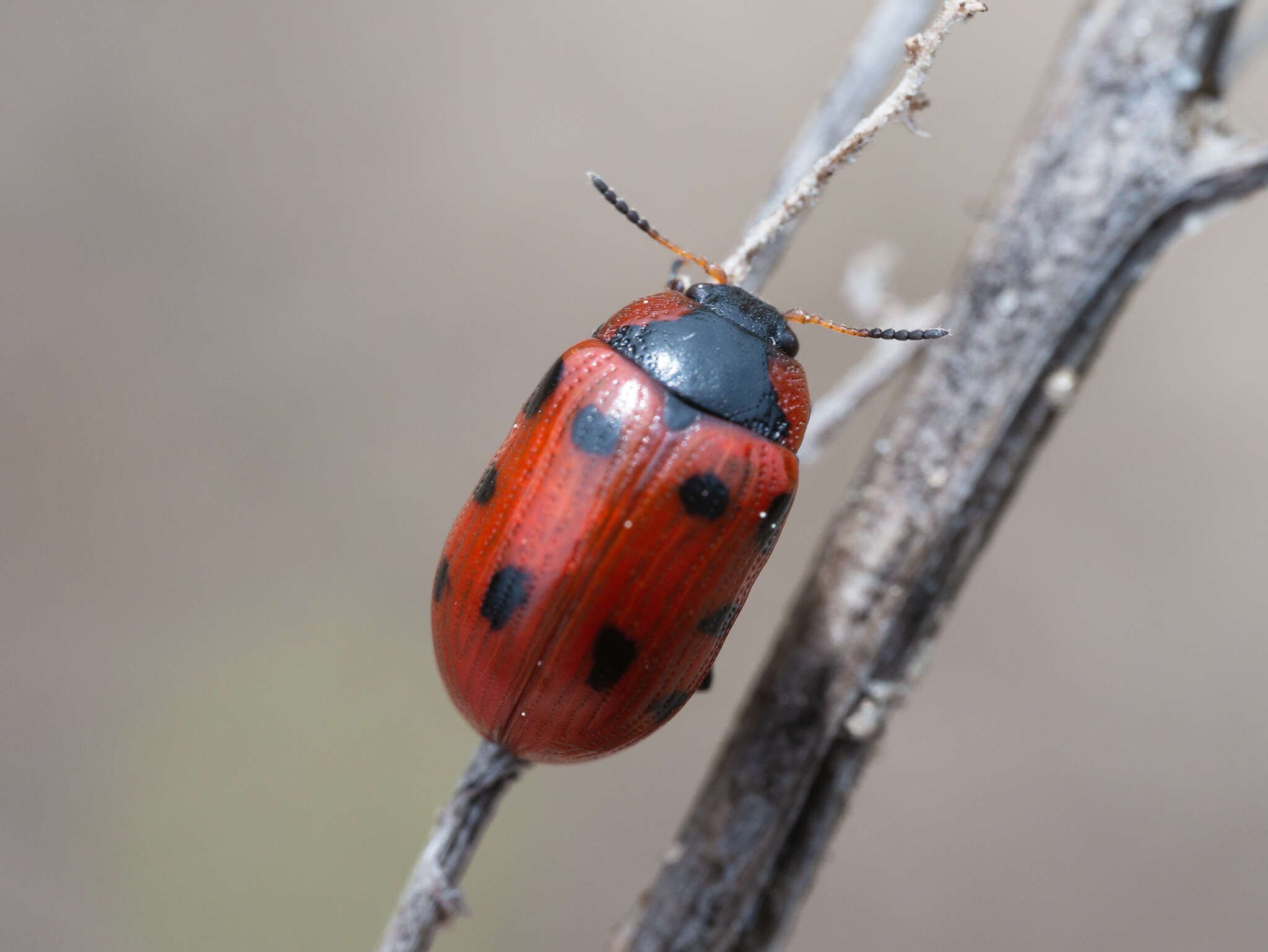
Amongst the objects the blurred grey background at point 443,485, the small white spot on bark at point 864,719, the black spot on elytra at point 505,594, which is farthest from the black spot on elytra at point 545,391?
the blurred grey background at point 443,485

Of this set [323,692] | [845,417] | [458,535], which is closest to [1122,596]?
[845,417]

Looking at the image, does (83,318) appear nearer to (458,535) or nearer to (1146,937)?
(458,535)

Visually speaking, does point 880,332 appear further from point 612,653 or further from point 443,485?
point 443,485

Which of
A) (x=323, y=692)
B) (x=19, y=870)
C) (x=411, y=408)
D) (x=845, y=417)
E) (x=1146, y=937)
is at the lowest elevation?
(x=19, y=870)

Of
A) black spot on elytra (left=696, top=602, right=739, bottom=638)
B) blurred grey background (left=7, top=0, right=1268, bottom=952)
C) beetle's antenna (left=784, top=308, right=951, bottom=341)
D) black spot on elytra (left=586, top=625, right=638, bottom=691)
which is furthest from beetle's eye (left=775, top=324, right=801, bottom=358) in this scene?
blurred grey background (left=7, top=0, right=1268, bottom=952)

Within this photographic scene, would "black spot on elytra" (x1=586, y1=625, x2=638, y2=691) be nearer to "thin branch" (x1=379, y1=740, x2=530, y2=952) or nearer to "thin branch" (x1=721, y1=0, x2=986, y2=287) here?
"thin branch" (x1=379, y1=740, x2=530, y2=952)

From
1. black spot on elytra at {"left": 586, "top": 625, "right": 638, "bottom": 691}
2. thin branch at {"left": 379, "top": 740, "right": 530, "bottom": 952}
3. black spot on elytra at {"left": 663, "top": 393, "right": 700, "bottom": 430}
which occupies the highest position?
black spot on elytra at {"left": 663, "top": 393, "right": 700, "bottom": 430}
